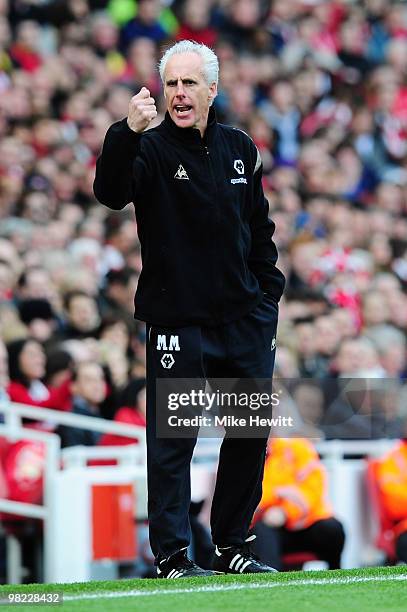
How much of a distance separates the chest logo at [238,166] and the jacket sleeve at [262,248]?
0.35ft

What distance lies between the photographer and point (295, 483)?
29.6 ft

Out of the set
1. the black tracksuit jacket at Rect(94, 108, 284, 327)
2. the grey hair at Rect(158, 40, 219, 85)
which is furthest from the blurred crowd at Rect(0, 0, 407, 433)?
the grey hair at Rect(158, 40, 219, 85)

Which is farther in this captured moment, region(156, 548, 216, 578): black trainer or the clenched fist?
region(156, 548, 216, 578): black trainer

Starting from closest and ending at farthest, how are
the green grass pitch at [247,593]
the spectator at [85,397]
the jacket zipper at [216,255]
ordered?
the green grass pitch at [247,593] → the jacket zipper at [216,255] → the spectator at [85,397]

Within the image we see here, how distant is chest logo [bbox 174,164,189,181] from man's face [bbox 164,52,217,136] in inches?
6.2

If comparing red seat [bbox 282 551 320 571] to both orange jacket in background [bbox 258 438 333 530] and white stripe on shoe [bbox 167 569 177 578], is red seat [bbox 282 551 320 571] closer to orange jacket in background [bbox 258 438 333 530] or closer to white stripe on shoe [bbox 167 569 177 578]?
orange jacket in background [bbox 258 438 333 530]

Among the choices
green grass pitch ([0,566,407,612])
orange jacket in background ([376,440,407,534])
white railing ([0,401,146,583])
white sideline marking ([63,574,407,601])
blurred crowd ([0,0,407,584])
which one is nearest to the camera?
green grass pitch ([0,566,407,612])

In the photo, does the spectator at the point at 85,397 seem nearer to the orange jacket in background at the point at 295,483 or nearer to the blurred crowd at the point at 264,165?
the blurred crowd at the point at 264,165

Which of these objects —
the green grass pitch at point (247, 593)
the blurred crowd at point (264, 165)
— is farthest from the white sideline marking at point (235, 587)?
the blurred crowd at point (264, 165)

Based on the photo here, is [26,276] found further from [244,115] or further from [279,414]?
[244,115]

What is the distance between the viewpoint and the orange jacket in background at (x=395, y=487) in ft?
31.1

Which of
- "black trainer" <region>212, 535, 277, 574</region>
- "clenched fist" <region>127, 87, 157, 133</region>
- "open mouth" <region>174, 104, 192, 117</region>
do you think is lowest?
"black trainer" <region>212, 535, 277, 574</region>

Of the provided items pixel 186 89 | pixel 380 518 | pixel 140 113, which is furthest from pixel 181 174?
pixel 380 518

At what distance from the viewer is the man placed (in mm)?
6094
